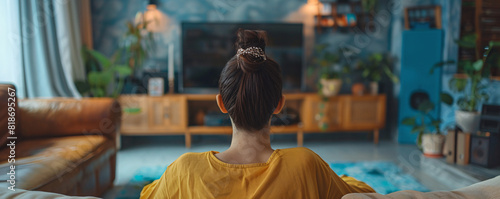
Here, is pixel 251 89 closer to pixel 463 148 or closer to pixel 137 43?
pixel 463 148

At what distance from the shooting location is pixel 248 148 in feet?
2.80

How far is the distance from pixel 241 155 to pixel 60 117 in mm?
1829

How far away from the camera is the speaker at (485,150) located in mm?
2377

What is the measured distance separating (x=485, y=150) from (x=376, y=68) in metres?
1.65

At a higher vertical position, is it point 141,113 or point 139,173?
point 141,113

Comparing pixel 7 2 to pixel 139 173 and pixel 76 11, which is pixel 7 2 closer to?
pixel 76 11

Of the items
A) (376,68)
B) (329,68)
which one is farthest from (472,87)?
(329,68)

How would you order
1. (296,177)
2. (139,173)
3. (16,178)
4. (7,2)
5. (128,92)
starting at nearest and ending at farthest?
(296,177) < (16,178) < (7,2) < (139,173) < (128,92)

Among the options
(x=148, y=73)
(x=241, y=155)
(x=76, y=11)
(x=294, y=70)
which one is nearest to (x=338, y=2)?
(x=294, y=70)

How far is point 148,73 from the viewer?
3678mm

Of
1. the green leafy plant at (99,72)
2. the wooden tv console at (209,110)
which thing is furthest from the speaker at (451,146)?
the green leafy plant at (99,72)

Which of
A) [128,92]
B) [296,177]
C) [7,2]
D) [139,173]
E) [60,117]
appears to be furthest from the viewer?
[128,92]

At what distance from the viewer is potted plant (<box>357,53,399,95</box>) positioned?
3797 millimetres

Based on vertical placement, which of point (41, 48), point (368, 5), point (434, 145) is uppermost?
point (368, 5)
